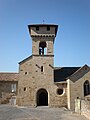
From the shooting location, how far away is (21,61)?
3225cm

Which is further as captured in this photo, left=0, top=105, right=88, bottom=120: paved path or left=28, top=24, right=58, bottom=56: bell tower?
left=28, top=24, right=58, bottom=56: bell tower

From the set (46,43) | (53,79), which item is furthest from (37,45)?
(53,79)

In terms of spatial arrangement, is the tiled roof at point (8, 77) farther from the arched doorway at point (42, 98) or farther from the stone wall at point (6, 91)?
the arched doorway at point (42, 98)

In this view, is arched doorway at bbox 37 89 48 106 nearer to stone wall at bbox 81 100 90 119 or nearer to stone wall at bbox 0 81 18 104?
stone wall at bbox 0 81 18 104

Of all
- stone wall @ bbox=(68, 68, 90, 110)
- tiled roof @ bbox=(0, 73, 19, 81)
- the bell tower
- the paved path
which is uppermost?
the bell tower

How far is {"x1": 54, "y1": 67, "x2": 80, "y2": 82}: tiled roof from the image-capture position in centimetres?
3272

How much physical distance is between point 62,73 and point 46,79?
3.57 meters

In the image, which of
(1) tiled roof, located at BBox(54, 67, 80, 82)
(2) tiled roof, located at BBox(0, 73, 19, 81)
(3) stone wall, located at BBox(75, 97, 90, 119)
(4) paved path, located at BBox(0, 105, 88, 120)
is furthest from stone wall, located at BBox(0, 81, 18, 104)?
(3) stone wall, located at BBox(75, 97, 90, 119)

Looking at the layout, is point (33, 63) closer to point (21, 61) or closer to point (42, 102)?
point (21, 61)

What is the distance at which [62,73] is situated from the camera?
3412 centimetres

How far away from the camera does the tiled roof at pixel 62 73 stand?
32722 mm

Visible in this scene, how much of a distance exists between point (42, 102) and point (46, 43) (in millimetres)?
10087

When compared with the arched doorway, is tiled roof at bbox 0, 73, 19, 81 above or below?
above

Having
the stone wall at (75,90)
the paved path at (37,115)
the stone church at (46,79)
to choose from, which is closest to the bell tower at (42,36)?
the stone church at (46,79)
